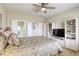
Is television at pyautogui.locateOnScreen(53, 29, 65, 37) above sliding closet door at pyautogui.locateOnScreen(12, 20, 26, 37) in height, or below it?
below

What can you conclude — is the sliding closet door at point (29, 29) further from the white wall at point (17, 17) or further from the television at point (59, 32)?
the television at point (59, 32)

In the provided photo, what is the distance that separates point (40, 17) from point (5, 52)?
1.25m

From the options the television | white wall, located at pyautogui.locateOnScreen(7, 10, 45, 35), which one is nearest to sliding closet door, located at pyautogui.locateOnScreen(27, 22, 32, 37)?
white wall, located at pyautogui.locateOnScreen(7, 10, 45, 35)

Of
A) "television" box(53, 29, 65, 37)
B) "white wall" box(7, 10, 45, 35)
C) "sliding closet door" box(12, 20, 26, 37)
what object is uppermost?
"white wall" box(7, 10, 45, 35)

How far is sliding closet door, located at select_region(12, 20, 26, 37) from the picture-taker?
174cm

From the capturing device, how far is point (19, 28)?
1730 mm

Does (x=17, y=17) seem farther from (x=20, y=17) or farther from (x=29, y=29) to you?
(x=29, y=29)

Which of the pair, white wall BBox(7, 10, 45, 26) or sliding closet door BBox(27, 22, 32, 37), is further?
sliding closet door BBox(27, 22, 32, 37)

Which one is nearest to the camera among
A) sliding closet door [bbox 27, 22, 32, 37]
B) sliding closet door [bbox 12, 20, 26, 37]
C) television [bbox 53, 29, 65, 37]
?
sliding closet door [bbox 12, 20, 26, 37]

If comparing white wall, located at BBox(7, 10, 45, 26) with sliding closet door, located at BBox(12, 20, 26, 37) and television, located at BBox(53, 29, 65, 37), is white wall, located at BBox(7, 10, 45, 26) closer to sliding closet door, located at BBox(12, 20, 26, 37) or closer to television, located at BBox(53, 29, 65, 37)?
sliding closet door, located at BBox(12, 20, 26, 37)

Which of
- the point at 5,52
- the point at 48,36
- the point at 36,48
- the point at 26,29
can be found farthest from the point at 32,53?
the point at 48,36

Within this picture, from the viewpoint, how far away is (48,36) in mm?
2588

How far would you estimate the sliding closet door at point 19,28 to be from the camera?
174 cm

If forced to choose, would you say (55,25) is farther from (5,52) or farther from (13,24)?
(5,52)
